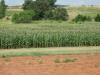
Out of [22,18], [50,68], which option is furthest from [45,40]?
[22,18]

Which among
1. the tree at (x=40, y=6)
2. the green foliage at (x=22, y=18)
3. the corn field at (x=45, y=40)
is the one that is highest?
the tree at (x=40, y=6)

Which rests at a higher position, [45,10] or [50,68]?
[45,10]

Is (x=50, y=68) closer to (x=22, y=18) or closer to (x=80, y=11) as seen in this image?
(x=22, y=18)

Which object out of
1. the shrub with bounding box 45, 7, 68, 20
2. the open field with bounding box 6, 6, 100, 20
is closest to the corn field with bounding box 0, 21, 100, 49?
the shrub with bounding box 45, 7, 68, 20

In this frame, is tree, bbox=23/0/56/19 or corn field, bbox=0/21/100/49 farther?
tree, bbox=23/0/56/19

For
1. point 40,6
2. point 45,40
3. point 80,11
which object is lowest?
point 45,40

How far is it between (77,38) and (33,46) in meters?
4.57

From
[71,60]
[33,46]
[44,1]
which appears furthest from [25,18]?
[71,60]

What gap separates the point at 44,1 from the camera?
7362cm

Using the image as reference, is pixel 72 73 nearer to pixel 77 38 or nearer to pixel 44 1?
pixel 77 38

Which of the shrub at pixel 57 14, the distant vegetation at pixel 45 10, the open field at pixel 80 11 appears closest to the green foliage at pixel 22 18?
the distant vegetation at pixel 45 10

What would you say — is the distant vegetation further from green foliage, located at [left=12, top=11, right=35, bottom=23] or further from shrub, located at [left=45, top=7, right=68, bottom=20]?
green foliage, located at [left=12, top=11, right=35, bottom=23]

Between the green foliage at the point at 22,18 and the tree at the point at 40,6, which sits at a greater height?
the tree at the point at 40,6

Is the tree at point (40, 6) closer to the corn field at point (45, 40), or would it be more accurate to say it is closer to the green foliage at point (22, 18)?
the green foliage at point (22, 18)
